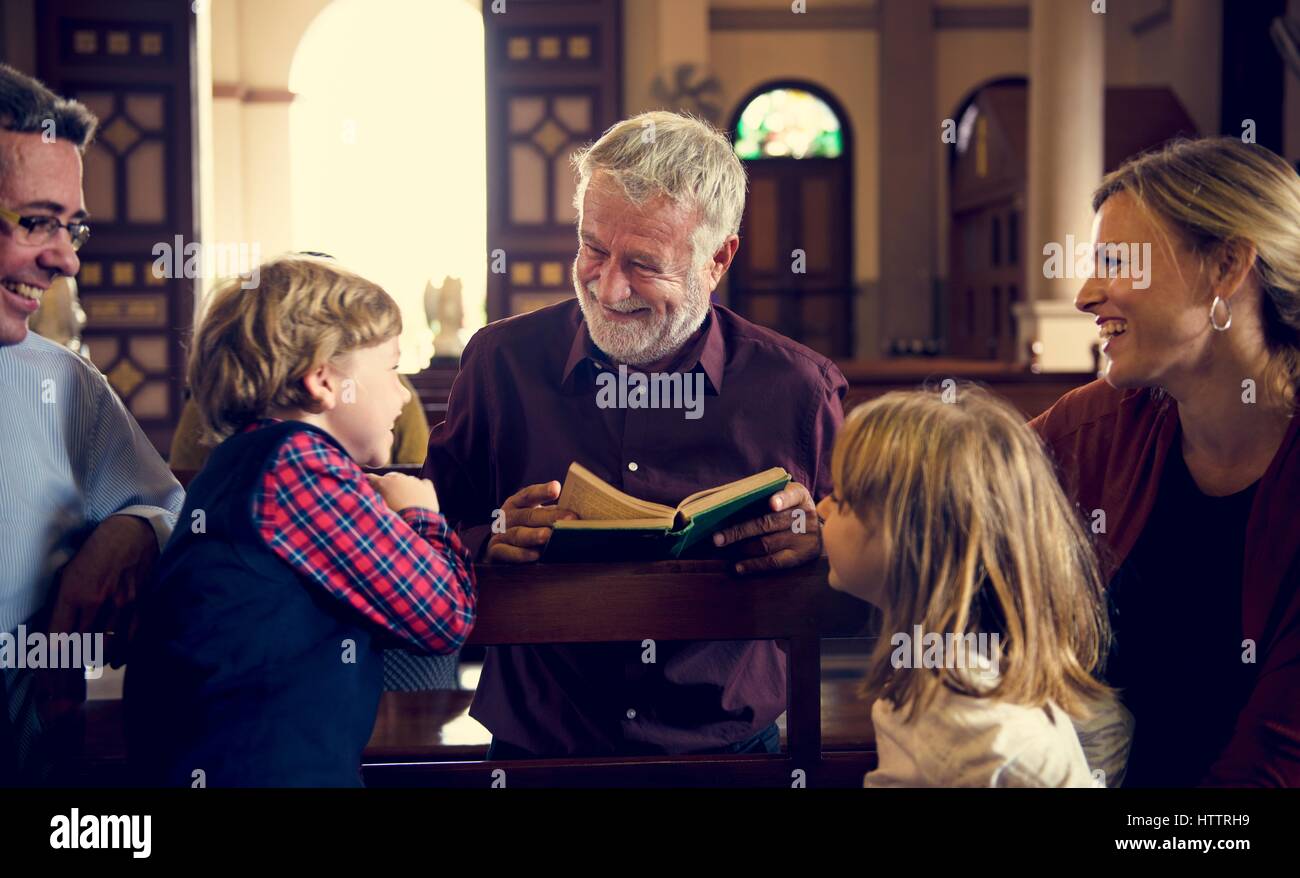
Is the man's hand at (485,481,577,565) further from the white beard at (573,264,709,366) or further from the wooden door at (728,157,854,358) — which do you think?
the wooden door at (728,157,854,358)

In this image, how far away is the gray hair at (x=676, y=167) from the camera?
214 cm

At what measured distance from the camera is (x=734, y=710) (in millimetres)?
2148

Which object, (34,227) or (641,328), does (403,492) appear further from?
(34,227)

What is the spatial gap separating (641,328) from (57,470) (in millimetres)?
925

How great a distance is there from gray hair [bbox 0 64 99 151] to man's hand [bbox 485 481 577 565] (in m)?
0.88

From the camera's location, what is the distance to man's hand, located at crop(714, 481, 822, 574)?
1940 millimetres

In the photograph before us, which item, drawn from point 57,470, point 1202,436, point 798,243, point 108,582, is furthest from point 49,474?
point 798,243

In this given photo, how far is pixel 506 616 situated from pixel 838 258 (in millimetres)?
12061

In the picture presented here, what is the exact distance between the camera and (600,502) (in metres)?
1.85

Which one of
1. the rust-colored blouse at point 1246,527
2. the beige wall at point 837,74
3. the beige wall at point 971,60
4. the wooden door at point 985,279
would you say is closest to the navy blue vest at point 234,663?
the rust-colored blouse at point 1246,527

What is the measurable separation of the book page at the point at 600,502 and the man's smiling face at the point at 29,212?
807 millimetres

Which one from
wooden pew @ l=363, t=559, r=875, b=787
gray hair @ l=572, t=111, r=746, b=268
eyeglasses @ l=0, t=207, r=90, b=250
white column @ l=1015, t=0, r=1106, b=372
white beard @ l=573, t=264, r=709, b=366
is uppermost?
white column @ l=1015, t=0, r=1106, b=372

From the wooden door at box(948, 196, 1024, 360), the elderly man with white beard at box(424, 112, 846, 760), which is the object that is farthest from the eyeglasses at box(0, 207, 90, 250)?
the wooden door at box(948, 196, 1024, 360)
